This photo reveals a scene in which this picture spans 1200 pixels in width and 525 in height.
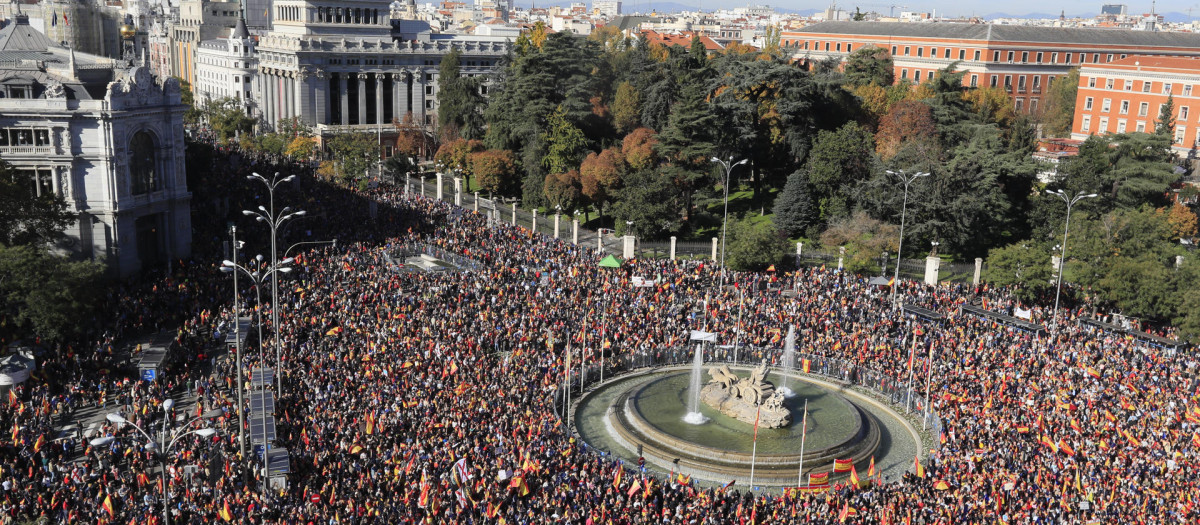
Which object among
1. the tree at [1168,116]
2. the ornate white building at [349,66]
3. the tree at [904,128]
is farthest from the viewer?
the ornate white building at [349,66]

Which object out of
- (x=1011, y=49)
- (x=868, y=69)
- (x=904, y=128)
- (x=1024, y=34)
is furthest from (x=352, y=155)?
(x=1024, y=34)

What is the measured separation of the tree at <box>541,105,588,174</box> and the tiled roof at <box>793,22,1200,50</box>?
49938 mm

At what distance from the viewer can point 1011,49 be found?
311 feet

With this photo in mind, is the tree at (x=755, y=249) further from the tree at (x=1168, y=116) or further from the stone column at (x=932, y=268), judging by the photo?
the tree at (x=1168, y=116)

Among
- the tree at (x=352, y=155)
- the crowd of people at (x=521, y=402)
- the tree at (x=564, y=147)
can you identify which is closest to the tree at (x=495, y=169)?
the tree at (x=564, y=147)

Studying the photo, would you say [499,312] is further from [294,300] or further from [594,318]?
[294,300]

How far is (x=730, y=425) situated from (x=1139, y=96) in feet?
196

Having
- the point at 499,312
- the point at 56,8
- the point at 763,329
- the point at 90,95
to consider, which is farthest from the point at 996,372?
the point at 56,8

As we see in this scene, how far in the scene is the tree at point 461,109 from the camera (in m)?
75.2

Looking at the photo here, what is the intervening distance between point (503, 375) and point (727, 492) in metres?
9.40

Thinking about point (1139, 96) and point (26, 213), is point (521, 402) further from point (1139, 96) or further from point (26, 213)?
point (1139, 96)

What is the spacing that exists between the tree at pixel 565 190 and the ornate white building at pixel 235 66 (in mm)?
56363

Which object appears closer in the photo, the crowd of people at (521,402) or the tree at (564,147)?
the crowd of people at (521,402)

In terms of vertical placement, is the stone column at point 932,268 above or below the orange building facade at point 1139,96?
below
